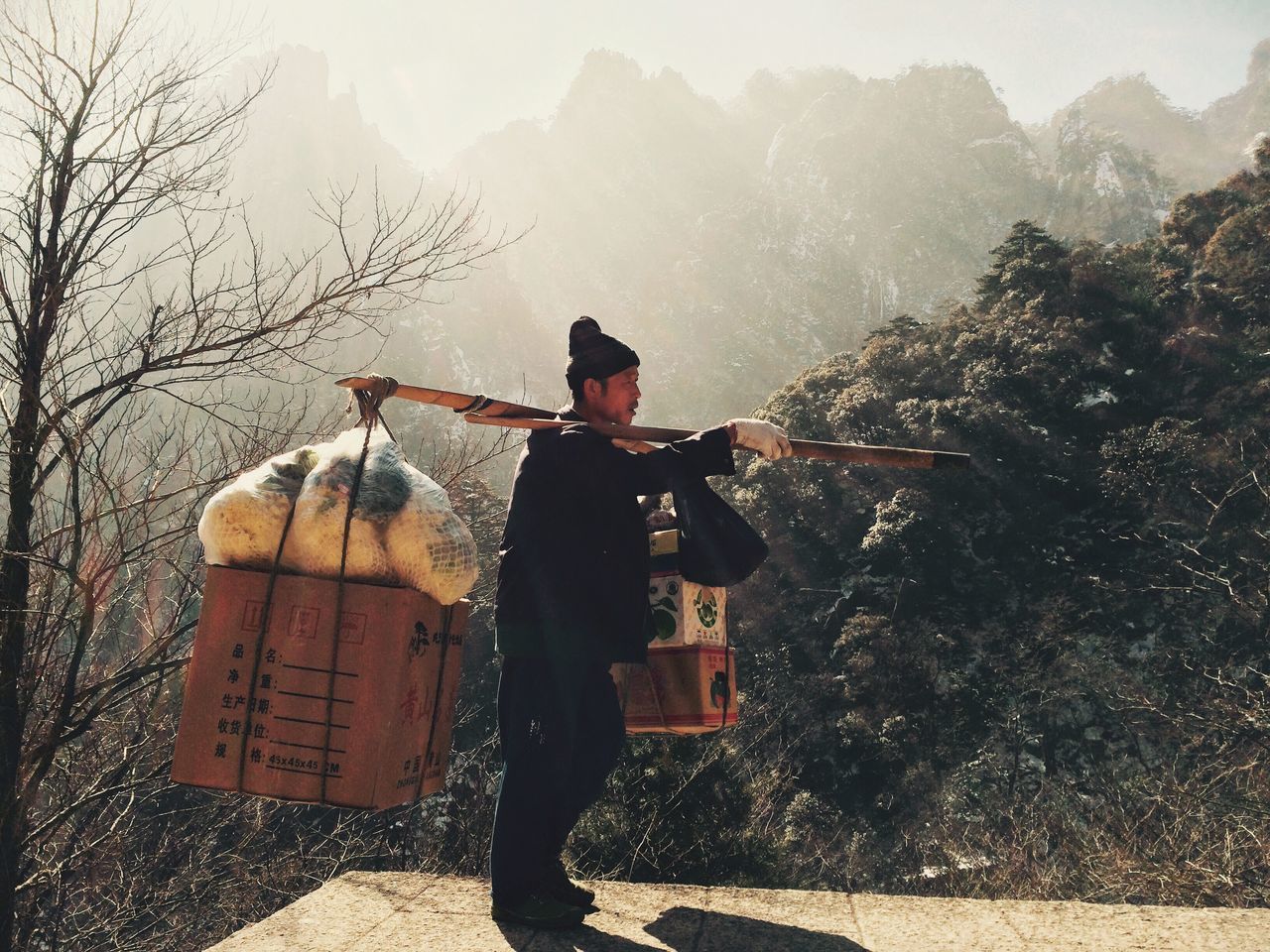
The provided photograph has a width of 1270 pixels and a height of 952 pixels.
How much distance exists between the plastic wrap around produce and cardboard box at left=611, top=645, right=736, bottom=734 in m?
1.16

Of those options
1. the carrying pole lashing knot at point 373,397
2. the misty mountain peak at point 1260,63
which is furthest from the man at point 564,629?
the misty mountain peak at point 1260,63

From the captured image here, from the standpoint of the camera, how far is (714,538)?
10.7 ft

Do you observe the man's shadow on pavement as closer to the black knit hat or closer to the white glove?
the white glove

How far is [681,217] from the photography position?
4862 inches

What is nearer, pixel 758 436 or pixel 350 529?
pixel 350 529

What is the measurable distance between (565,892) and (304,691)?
133 centimetres

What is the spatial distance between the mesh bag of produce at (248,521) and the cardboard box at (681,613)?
59.3 inches

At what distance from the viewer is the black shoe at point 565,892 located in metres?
3.21

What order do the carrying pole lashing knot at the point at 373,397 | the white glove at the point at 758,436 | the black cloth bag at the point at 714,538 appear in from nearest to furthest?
1. the carrying pole lashing knot at the point at 373,397
2. the black cloth bag at the point at 714,538
3. the white glove at the point at 758,436

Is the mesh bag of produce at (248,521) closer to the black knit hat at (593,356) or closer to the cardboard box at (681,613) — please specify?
the black knit hat at (593,356)

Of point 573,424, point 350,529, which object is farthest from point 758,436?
point 350,529

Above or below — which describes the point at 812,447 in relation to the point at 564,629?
above

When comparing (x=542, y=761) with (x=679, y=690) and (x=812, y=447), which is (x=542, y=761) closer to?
(x=679, y=690)

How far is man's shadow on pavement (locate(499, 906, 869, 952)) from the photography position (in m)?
2.85
